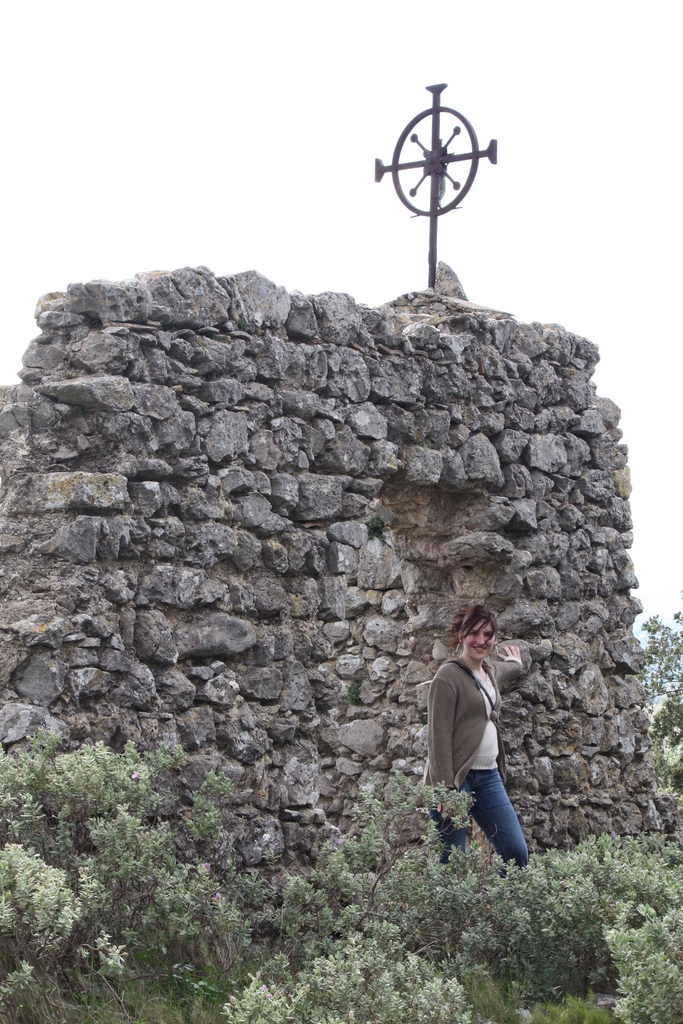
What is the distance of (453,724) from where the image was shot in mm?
4551

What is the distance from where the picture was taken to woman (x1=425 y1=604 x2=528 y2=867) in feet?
14.7

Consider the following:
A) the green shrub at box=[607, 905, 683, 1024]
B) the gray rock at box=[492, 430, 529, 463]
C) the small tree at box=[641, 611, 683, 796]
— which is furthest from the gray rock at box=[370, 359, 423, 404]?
the small tree at box=[641, 611, 683, 796]

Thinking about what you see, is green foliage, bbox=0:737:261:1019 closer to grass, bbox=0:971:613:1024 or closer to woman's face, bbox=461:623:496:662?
grass, bbox=0:971:613:1024

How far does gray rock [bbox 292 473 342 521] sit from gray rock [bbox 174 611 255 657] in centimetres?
60

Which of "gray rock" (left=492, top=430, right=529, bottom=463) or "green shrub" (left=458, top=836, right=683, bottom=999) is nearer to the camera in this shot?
"green shrub" (left=458, top=836, right=683, bottom=999)

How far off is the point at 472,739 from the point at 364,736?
7.58 ft

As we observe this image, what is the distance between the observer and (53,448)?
401cm

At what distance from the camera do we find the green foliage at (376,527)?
21.3ft

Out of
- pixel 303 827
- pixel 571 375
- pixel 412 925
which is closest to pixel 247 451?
pixel 303 827

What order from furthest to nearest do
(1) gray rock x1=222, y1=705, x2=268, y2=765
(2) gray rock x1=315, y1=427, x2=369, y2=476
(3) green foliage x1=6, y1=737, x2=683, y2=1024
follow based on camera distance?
(2) gray rock x1=315, y1=427, x2=369, y2=476 → (1) gray rock x1=222, y1=705, x2=268, y2=765 → (3) green foliage x1=6, y1=737, x2=683, y2=1024

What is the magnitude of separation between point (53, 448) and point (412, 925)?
222 centimetres

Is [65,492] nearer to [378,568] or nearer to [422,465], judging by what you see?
[422,465]

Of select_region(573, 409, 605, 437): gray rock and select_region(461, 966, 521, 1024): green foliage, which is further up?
select_region(573, 409, 605, 437): gray rock

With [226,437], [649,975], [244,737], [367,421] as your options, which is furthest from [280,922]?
[367,421]
